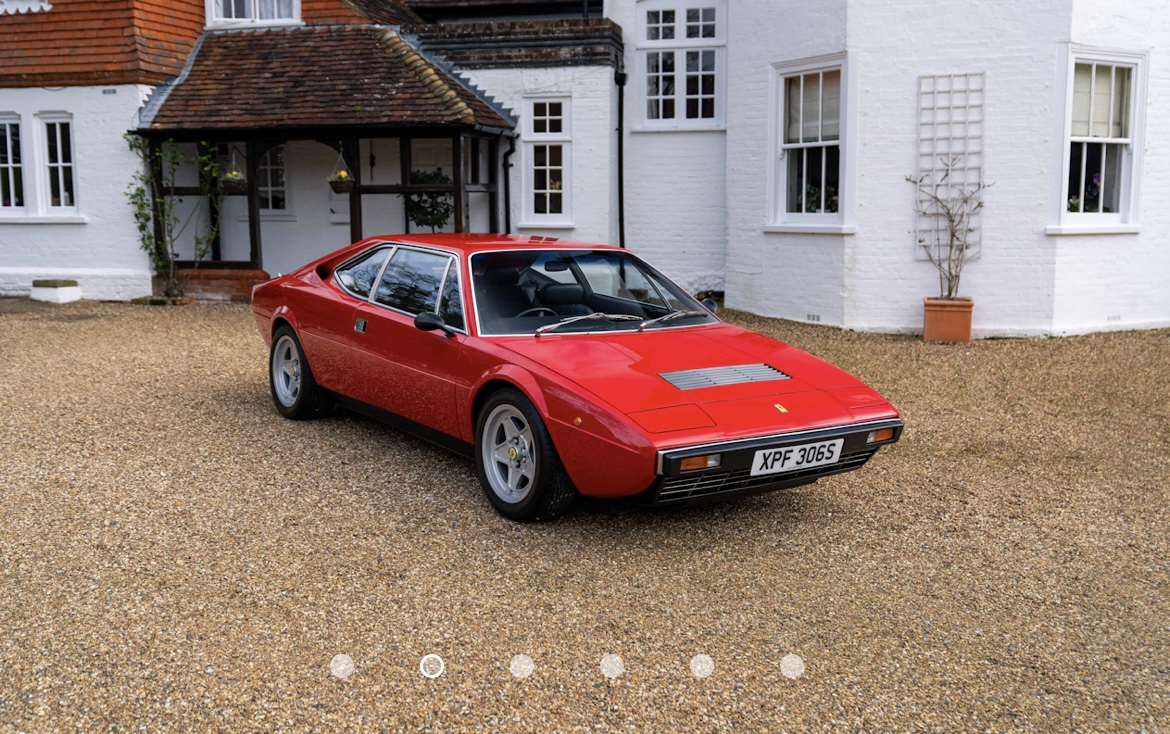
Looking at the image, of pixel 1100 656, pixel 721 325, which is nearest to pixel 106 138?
pixel 721 325

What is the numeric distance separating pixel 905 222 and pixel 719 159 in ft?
12.1

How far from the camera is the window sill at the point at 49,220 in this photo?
16219 millimetres

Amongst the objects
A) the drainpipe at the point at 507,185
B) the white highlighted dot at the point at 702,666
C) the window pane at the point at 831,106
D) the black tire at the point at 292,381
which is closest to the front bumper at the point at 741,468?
the white highlighted dot at the point at 702,666

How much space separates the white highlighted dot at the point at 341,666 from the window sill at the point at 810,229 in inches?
398

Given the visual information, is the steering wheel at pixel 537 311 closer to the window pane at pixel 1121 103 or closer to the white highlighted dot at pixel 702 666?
the white highlighted dot at pixel 702 666

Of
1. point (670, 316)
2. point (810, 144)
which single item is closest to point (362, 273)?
point (670, 316)

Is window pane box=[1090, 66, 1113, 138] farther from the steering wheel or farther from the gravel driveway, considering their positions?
the steering wheel

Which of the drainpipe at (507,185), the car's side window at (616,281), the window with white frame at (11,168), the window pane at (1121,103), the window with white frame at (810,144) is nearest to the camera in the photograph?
the car's side window at (616,281)

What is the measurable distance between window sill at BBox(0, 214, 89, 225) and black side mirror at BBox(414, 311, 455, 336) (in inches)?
494

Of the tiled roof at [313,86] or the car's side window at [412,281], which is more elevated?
the tiled roof at [313,86]

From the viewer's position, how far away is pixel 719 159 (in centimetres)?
1545

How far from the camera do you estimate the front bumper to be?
4.56 meters

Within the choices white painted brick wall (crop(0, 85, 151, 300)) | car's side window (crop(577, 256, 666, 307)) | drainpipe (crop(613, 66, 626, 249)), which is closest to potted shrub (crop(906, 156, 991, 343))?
drainpipe (crop(613, 66, 626, 249))

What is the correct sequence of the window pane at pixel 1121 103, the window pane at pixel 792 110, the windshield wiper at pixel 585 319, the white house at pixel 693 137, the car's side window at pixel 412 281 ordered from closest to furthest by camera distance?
the windshield wiper at pixel 585 319 < the car's side window at pixel 412 281 < the white house at pixel 693 137 < the window pane at pixel 1121 103 < the window pane at pixel 792 110
